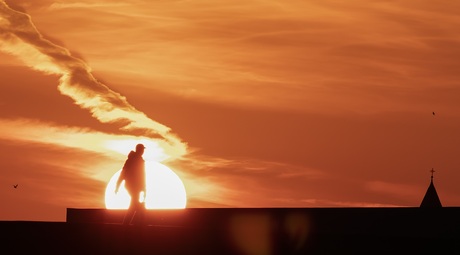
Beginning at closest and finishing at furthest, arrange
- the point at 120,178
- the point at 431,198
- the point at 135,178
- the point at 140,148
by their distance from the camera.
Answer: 1. the point at 140,148
2. the point at 135,178
3. the point at 120,178
4. the point at 431,198

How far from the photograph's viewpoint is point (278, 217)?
37.5 m

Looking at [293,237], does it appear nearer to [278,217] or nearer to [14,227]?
[14,227]

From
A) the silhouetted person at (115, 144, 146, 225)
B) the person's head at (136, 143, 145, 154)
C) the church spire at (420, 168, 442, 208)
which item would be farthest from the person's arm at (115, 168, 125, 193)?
the church spire at (420, 168, 442, 208)

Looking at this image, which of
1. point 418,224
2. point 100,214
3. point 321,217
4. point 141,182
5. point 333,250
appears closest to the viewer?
point 333,250

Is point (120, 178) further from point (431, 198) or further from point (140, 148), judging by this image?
point (431, 198)

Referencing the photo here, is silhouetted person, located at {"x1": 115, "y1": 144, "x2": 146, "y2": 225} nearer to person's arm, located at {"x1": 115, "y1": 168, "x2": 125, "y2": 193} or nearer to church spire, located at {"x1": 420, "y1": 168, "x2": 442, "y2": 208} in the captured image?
person's arm, located at {"x1": 115, "y1": 168, "x2": 125, "y2": 193}

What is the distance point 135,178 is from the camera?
26609 mm

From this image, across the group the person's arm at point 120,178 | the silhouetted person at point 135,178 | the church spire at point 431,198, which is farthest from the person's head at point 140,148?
the church spire at point 431,198

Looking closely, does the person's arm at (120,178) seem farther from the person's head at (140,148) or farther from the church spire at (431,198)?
the church spire at (431,198)

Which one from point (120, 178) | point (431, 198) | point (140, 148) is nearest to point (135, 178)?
point (120, 178)

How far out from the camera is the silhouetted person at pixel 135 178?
26.5 meters

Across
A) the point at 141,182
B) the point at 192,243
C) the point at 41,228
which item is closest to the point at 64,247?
the point at 41,228

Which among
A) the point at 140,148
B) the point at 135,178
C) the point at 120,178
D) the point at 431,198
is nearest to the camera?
the point at 140,148

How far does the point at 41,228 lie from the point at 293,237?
4.90m
